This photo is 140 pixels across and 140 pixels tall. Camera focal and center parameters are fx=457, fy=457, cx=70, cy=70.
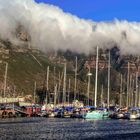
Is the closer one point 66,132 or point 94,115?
point 66,132

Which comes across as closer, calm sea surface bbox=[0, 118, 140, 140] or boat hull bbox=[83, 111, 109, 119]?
calm sea surface bbox=[0, 118, 140, 140]

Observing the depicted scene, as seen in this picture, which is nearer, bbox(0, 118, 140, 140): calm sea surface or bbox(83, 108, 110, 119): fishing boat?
bbox(0, 118, 140, 140): calm sea surface

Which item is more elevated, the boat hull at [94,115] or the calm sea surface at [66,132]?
the boat hull at [94,115]

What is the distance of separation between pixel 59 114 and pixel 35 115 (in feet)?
46.3

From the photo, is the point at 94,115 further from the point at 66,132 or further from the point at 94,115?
the point at 66,132

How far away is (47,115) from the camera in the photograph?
187125 millimetres

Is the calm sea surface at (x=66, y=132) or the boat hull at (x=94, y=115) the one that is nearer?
the calm sea surface at (x=66, y=132)

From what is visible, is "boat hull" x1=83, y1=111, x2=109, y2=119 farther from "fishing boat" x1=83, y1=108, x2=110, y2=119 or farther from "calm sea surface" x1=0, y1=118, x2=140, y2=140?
"calm sea surface" x1=0, y1=118, x2=140, y2=140

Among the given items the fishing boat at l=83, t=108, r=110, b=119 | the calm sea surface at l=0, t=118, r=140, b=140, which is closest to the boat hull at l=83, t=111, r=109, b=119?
the fishing boat at l=83, t=108, r=110, b=119

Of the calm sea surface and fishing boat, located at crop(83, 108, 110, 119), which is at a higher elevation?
fishing boat, located at crop(83, 108, 110, 119)

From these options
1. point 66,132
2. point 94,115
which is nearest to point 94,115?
point 94,115

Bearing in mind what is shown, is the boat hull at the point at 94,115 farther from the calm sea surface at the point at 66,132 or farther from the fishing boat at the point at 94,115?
the calm sea surface at the point at 66,132

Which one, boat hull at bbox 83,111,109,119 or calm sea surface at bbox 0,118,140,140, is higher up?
boat hull at bbox 83,111,109,119

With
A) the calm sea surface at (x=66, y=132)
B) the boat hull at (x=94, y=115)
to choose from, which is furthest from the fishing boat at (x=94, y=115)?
the calm sea surface at (x=66, y=132)
